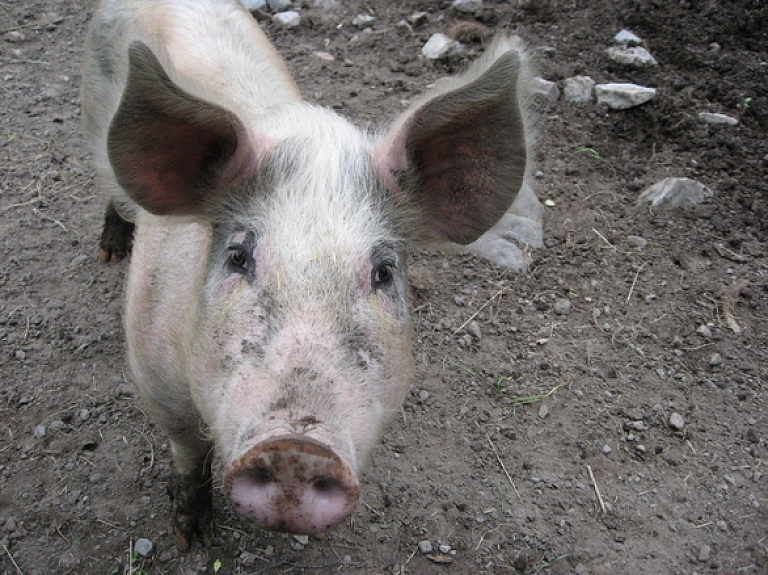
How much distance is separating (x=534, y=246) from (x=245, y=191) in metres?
2.57

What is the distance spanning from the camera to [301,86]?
528cm

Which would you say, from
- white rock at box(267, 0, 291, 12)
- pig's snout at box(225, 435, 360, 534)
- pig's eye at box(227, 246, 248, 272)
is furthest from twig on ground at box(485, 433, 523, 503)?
white rock at box(267, 0, 291, 12)

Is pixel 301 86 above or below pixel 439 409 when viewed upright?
above

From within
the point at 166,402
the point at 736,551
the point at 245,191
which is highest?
the point at 245,191

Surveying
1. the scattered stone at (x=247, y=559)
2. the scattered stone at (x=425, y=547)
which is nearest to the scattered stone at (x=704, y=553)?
the scattered stone at (x=425, y=547)

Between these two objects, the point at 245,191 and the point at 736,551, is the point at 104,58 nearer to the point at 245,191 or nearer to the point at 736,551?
the point at 245,191

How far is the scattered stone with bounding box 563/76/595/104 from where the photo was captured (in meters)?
5.10

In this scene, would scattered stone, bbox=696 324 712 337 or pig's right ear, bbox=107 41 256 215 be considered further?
scattered stone, bbox=696 324 712 337

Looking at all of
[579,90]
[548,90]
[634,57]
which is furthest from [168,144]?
[634,57]

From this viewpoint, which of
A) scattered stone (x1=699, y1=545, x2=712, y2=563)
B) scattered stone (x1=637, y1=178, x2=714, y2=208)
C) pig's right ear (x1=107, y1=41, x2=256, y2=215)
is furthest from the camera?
scattered stone (x1=637, y1=178, x2=714, y2=208)

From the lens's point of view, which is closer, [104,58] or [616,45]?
[104,58]

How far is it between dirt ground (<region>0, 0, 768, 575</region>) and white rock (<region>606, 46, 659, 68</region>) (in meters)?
0.08

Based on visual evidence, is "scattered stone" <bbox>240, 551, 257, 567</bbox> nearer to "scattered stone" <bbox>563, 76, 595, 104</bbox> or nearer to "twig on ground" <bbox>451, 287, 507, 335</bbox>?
"twig on ground" <bbox>451, 287, 507, 335</bbox>

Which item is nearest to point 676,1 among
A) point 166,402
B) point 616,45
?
point 616,45
